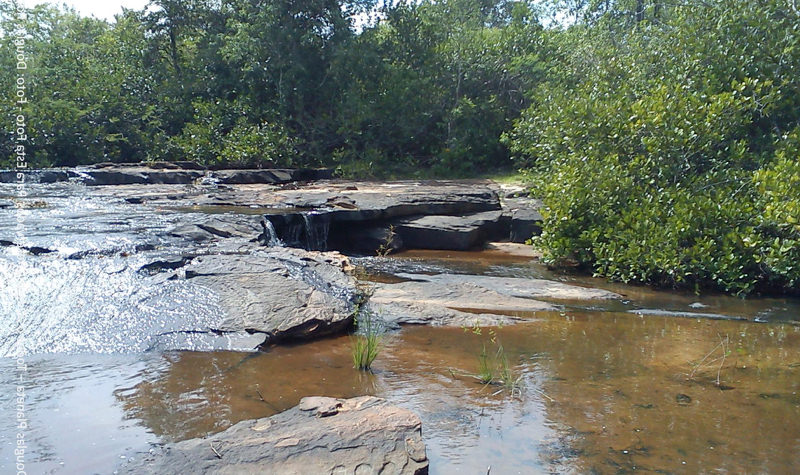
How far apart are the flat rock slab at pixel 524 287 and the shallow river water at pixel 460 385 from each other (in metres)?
0.67

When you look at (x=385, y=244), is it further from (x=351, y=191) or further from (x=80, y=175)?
(x=80, y=175)

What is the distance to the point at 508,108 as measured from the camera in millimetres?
17984

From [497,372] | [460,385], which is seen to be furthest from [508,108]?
[460,385]

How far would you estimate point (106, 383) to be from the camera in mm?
4367

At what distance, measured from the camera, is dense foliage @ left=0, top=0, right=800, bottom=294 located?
816cm

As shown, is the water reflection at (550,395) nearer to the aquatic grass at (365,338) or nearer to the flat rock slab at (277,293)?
the aquatic grass at (365,338)

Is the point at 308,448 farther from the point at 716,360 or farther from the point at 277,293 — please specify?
the point at 716,360

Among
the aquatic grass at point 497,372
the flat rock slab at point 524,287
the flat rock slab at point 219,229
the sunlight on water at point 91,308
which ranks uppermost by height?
the flat rock slab at point 219,229

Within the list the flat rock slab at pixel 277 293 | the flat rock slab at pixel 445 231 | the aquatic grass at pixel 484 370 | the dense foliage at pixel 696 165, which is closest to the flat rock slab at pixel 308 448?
the aquatic grass at pixel 484 370

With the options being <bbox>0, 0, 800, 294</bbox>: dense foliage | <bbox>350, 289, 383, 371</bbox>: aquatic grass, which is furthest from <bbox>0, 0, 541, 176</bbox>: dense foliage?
<bbox>350, 289, 383, 371</bbox>: aquatic grass

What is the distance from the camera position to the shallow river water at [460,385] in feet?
11.7

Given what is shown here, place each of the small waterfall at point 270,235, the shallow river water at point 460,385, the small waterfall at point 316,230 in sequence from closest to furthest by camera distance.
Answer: the shallow river water at point 460,385 < the small waterfall at point 270,235 < the small waterfall at point 316,230

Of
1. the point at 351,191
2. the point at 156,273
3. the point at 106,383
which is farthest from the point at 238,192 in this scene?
the point at 106,383

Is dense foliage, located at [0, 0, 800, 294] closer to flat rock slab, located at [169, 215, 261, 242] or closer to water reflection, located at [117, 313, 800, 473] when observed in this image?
water reflection, located at [117, 313, 800, 473]
